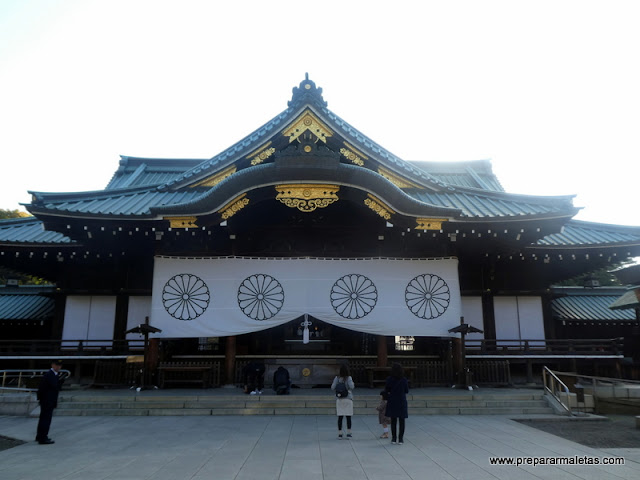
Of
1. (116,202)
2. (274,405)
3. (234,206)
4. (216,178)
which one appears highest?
(216,178)

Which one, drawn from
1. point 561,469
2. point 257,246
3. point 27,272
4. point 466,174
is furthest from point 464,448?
point 466,174

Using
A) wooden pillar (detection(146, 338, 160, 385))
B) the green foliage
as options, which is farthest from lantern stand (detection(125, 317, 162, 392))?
the green foliage

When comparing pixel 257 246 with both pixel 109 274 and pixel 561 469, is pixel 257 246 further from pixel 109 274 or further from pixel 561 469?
pixel 561 469

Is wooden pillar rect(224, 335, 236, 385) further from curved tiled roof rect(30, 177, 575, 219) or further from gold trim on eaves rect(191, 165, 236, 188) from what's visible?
gold trim on eaves rect(191, 165, 236, 188)

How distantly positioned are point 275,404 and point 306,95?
8840 mm

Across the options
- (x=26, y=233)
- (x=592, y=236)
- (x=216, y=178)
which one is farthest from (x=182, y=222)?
(x=592, y=236)

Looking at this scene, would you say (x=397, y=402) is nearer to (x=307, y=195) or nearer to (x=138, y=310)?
(x=307, y=195)

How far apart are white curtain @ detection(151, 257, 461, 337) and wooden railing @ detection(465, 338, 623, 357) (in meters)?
1.56

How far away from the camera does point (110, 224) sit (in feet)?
42.1

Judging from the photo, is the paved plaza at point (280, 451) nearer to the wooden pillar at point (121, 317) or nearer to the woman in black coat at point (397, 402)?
the woman in black coat at point (397, 402)

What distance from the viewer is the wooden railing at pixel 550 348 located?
14133mm

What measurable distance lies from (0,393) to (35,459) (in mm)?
5633

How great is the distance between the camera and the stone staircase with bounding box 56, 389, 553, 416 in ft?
36.2

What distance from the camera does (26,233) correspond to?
15180mm
